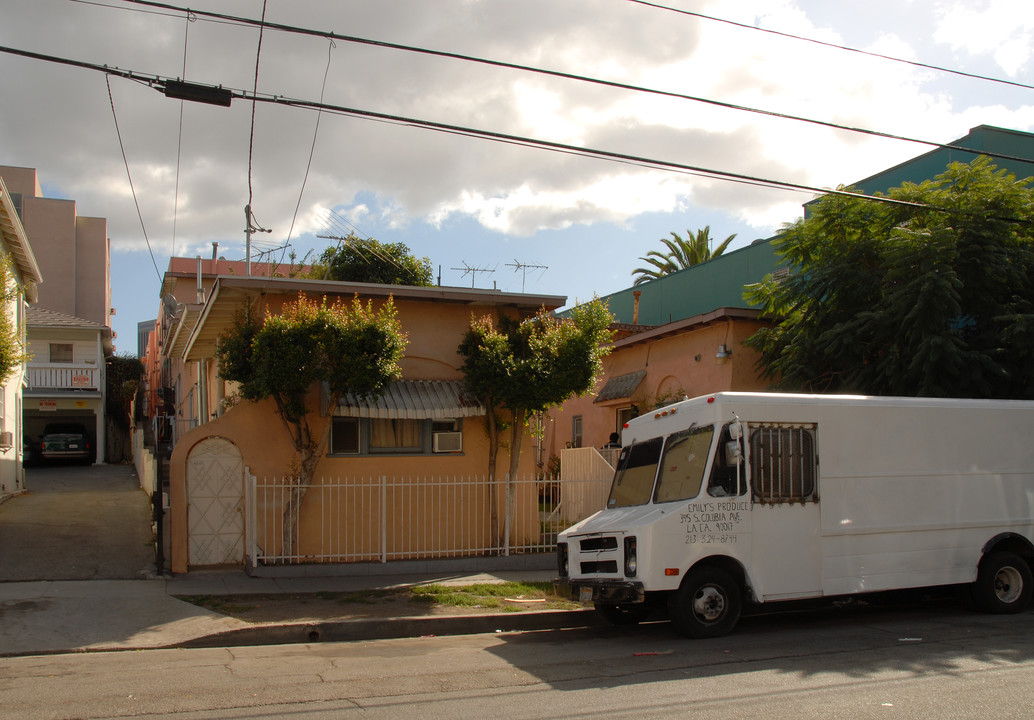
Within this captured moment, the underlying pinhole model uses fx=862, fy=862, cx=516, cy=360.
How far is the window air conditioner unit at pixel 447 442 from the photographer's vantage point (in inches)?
559

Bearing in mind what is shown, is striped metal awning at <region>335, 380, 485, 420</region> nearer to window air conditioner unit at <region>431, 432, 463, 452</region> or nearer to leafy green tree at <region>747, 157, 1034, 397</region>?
window air conditioner unit at <region>431, 432, 463, 452</region>

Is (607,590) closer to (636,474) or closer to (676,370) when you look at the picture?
(636,474)

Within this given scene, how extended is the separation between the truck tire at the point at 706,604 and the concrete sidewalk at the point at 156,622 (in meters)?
1.86

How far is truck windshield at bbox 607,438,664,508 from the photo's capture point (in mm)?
9750

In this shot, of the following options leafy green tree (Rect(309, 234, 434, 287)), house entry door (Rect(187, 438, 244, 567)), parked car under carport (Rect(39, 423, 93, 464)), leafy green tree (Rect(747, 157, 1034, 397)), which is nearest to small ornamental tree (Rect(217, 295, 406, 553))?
house entry door (Rect(187, 438, 244, 567))

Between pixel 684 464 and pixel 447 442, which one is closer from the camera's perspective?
pixel 684 464

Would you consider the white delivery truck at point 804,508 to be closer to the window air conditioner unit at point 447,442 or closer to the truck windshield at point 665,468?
the truck windshield at point 665,468

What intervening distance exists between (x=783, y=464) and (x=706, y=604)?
68.2 inches

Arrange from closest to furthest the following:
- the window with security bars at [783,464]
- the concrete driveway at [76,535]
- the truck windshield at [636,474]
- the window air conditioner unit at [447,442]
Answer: the window with security bars at [783,464], the truck windshield at [636,474], the concrete driveway at [76,535], the window air conditioner unit at [447,442]

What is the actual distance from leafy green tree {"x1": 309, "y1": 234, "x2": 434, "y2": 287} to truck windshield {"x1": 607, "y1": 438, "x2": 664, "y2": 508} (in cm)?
1544

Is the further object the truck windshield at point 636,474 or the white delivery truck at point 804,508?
the truck windshield at point 636,474

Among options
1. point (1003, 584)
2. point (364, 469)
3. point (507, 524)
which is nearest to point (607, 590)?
point (1003, 584)

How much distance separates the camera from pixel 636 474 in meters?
10.1

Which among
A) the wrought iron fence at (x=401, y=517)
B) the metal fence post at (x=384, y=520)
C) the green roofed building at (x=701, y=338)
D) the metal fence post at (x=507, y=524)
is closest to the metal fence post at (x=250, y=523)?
the wrought iron fence at (x=401, y=517)
